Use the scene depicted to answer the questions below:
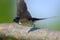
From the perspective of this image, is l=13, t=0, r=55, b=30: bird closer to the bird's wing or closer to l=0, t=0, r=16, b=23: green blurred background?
the bird's wing

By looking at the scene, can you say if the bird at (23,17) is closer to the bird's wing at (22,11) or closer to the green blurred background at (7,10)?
the bird's wing at (22,11)

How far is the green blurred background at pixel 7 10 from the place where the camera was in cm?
149

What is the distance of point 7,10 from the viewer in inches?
60.1

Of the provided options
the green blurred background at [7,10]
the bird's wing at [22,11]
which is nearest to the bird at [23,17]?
the bird's wing at [22,11]

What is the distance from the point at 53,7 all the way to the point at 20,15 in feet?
1.04

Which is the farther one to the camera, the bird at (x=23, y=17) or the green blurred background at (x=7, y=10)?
the green blurred background at (x=7, y=10)

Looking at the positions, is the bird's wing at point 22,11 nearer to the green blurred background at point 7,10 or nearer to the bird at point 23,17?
the bird at point 23,17

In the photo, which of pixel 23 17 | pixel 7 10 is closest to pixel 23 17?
pixel 23 17

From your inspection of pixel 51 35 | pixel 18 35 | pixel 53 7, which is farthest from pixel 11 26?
pixel 53 7

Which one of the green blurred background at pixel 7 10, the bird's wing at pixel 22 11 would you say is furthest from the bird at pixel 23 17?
the green blurred background at pixel 7 10

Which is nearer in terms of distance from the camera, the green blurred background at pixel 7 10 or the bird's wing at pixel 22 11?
the bird's wing at pixel 22 11

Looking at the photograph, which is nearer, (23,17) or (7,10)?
(23,17)

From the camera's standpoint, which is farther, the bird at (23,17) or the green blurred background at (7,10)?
the green blurred background at (7,10)

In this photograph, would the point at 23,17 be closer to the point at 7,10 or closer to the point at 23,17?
the point at 23,17
